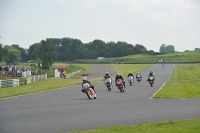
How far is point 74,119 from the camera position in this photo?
13.6 metres

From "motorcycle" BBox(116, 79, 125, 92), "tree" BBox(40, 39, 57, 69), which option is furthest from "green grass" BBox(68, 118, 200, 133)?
"tree" BBox(40, 39, 57, 69)

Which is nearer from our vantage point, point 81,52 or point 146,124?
point 146,124

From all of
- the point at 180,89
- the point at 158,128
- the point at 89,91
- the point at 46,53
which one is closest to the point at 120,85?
the point at 180,89

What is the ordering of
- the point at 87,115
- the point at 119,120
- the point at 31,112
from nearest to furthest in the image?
1. the point at 119,120
2. the point at 87,115
3. the point at 31,112

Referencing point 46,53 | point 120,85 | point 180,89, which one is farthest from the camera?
point 46,53

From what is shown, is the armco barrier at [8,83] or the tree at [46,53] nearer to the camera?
the armco barrier at [8,83]

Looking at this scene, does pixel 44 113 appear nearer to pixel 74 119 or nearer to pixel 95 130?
pixel 74 119

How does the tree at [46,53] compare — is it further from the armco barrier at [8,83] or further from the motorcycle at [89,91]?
the motorcycle at [89,91]

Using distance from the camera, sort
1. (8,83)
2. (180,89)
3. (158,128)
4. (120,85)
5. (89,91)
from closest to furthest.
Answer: (158,128), (89,91), (120,85), (180,89), (8,83)

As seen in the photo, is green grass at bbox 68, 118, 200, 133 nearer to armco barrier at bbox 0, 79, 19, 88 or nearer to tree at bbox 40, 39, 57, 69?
armco barrier at bbox 0, 79, 19, 88

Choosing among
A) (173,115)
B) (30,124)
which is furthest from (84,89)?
(30,124)

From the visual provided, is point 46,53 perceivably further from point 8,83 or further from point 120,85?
point 120,85

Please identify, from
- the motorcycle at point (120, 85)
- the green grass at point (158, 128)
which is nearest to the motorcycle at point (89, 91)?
the motorcycle at point (120, 85)

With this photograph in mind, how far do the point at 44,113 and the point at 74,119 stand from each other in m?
2.25
